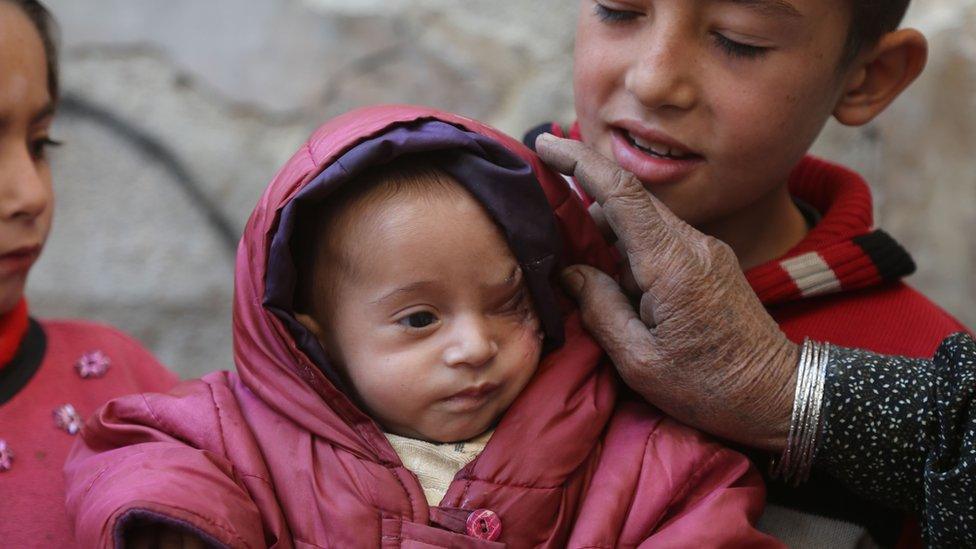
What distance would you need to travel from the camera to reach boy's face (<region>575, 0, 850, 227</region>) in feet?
5.13

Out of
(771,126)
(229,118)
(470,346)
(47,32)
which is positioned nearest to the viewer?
(470,346)

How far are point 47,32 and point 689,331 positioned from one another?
1.23m

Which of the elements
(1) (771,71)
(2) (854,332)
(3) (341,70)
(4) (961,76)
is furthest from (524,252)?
(4) (961,76)

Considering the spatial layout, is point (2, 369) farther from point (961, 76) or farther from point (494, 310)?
point (961, 76)

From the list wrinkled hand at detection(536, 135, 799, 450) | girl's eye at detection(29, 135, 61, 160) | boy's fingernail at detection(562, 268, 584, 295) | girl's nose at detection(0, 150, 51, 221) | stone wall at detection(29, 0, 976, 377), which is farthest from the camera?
stone wall at detection(29, 0, 976, 377)

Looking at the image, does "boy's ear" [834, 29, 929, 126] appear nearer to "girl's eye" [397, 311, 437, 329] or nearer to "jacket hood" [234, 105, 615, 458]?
"jacket hood" [234, 105, 615, 458]

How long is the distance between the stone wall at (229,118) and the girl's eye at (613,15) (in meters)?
1.00

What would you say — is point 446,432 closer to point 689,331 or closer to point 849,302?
point 689,331

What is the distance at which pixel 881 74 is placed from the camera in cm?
182

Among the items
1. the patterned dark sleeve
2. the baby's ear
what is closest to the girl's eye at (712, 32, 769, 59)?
the patterned dark sleeve

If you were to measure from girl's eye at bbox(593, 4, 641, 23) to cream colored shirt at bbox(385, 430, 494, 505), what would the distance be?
67cm

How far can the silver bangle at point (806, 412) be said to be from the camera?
1525 mm

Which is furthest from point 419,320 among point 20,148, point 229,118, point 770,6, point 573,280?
point 229,118

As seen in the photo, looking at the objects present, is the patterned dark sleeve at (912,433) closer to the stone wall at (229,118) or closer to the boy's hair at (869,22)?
the boy's hair at (869,22)
